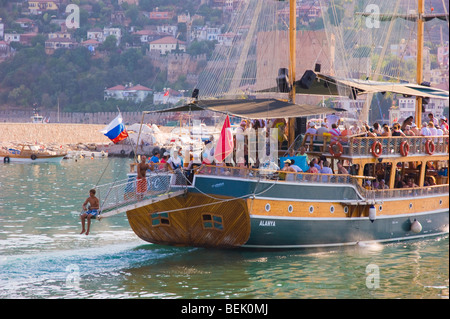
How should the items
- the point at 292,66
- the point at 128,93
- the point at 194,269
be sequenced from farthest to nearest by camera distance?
1. the point at 128,93
2. the point at 292,66
3. the point at 194,269

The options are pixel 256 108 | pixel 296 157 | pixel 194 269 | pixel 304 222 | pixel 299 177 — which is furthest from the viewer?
pixel 256 108

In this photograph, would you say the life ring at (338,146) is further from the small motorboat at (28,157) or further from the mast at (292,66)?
the small motorboat at (28,157)

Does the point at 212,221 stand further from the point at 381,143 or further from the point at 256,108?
the point at 381,143

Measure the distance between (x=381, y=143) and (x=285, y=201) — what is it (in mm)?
4172

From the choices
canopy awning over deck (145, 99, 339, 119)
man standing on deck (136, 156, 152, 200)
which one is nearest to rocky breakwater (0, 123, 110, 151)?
canopy awning over deck (145, 99, 339, 119)

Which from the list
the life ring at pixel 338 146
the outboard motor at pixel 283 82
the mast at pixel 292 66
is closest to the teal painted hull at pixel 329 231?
the life ring at pixel 338 146

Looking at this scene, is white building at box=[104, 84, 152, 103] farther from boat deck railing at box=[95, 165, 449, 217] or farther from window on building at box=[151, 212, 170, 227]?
boat deck railing at box=[95, 165, 449, 217]

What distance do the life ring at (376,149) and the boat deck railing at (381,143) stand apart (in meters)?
0.10

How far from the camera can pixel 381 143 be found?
24812 mm

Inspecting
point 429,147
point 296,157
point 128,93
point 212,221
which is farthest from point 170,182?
point 128,93

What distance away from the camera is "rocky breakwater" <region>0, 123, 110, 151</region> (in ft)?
335

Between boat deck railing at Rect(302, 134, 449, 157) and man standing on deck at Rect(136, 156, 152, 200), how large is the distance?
208 inches

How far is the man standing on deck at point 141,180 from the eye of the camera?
2253 cm
